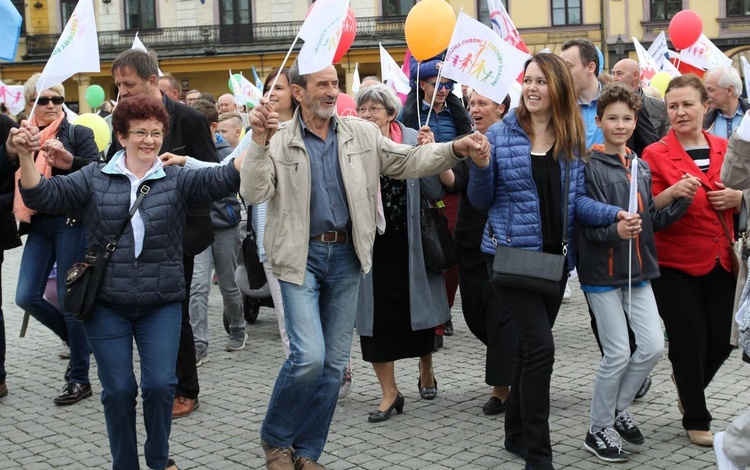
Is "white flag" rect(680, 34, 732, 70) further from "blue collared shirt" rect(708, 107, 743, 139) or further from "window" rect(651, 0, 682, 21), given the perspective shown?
"window" rect(651, 0, 682, 21)

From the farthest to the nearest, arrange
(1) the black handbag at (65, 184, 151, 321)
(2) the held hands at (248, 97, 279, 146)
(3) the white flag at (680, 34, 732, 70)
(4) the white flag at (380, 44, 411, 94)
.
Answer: (3) the white flag at (680, 34, 732, 70)
(4) the white flag at (380, 44, 411, 94)
(1) the black handbag at (65, 184, 151, 321)
(2) the held hands at (248, 97, 279, 146)

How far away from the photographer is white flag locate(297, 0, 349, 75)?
475cm

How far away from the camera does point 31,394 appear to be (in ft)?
22.9

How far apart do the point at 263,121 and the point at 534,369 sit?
1757 mm

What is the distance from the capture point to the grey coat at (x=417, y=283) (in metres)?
6.04

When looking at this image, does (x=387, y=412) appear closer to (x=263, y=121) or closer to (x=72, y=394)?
(x=72, y=394)

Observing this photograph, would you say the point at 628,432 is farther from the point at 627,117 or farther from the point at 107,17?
the point at 107,17

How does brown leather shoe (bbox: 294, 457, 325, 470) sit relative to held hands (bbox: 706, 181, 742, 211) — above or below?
below

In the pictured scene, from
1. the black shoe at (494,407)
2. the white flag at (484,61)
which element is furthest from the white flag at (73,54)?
the black shoe at (494,407)

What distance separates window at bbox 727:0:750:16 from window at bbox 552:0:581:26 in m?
5.59

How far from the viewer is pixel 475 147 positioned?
15.4 feet

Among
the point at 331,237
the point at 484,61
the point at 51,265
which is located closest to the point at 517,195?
the point at 484,61

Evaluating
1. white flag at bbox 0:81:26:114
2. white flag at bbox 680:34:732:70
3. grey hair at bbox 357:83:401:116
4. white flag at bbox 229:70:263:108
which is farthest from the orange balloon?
white flag at bbox 229:70:263:108

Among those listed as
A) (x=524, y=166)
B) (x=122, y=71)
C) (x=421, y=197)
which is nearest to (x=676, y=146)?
(x=524, y=166)
